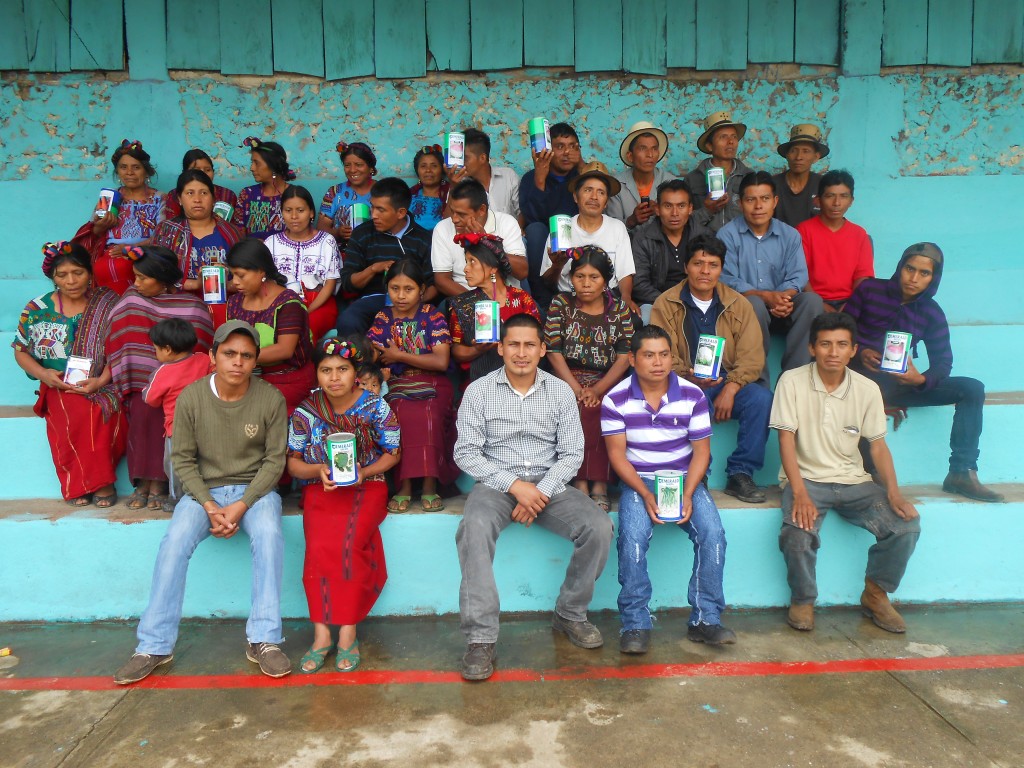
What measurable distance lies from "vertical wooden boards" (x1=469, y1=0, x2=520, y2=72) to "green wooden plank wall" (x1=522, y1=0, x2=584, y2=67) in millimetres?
37

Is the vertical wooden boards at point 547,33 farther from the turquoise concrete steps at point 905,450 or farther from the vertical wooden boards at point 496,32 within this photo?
the turquoise concrete steps at point 905,450

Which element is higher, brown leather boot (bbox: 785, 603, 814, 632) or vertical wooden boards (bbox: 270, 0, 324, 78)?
vertical wooden boards (bbox: 270, 0, 324, 78)

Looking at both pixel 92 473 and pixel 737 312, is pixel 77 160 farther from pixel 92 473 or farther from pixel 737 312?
pixel 737 312

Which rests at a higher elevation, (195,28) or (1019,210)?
(195,28)

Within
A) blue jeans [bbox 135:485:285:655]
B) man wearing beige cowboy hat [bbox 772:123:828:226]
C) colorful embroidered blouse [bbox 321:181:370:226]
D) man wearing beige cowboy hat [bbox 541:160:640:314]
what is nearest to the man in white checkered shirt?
blue jeans [bbox 135:485:285:655]

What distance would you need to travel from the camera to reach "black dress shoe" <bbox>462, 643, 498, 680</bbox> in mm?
3004

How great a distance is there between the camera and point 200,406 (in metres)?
3.37

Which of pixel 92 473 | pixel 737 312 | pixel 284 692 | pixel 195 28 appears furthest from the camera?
pixel 195 28

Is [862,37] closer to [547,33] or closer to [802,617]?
[547,33]

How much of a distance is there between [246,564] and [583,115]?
404 centimetres

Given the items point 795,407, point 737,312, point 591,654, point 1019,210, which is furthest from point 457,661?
point 1019,210

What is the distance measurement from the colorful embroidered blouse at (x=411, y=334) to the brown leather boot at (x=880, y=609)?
2301mm

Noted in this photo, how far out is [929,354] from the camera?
406 centimetres

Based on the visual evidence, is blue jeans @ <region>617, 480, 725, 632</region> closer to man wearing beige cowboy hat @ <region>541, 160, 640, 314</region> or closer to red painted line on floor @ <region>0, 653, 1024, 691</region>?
red painted line on floor @ <region>0, 653, 1024, 691</region>
